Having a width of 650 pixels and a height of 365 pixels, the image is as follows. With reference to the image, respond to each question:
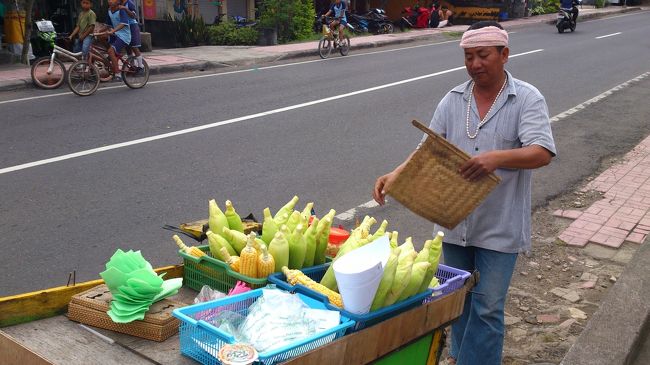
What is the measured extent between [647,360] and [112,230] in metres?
4.03

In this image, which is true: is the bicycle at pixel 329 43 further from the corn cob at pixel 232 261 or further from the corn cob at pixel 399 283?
the corn cob at pixel 399 283

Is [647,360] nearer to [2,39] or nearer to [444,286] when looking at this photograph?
[444,286]

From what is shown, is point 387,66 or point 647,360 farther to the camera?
point 387,66

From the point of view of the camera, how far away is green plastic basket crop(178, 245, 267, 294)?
2.48 m

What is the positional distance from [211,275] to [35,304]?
0.64 metres

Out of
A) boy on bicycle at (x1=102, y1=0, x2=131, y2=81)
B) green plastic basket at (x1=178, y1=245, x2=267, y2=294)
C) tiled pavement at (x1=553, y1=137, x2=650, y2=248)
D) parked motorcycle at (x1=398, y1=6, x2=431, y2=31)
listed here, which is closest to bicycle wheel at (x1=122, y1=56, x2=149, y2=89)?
boy on bicycle at (x1=102, y1=0, x2=131, y2=81)

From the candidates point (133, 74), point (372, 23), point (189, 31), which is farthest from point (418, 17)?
point (133, 74)

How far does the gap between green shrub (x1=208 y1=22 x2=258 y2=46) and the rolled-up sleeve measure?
1833 centimetres

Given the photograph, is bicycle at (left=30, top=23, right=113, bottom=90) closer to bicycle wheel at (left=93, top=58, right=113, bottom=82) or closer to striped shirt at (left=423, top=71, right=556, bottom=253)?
bicycle wheel at (left=93, top=58, right=113, bottom=82)

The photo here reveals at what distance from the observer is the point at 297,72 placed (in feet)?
49.6

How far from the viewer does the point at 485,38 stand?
2980 mm

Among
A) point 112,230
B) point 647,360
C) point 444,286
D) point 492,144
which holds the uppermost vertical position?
point 492,144

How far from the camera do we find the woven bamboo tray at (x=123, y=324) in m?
2.31

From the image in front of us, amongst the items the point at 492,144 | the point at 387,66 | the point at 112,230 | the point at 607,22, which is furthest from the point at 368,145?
the point at 607,22
